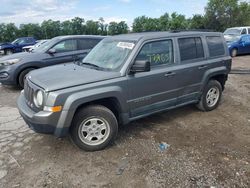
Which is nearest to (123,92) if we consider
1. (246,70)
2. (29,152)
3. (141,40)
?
(141,40)

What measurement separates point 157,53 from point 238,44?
37.6 feet

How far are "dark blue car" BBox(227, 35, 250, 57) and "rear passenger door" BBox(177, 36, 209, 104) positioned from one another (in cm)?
1002

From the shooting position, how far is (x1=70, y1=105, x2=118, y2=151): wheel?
11.8ft

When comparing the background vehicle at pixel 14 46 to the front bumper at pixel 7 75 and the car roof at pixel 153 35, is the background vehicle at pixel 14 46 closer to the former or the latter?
the front bumper at pixel 7 75

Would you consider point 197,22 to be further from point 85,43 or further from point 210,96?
point 210,96

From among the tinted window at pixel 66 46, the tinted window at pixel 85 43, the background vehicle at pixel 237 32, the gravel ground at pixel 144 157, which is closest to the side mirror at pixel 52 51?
the tinted window at pixel 66 46


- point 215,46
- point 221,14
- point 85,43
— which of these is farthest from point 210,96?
point 221,14

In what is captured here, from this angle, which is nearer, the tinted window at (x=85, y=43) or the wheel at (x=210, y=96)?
the wheel at (x=210, y=96)

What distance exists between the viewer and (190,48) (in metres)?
4.77

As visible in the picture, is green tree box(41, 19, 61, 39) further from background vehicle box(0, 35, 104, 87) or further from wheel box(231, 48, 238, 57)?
background vehicle box(0, 35, 104, 87)

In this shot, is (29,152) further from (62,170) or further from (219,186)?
(219,186)

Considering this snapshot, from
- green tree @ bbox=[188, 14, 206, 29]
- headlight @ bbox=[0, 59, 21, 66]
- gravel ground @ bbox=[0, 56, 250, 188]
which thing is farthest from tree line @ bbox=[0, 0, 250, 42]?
gravel ground @ bbox=[0, 56, 250, 188]

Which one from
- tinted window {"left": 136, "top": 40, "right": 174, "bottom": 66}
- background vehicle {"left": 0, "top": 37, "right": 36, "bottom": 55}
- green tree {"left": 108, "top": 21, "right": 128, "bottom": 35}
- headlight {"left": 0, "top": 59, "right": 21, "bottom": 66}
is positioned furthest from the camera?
green tree {"left": 108, "top": 21, "right": 128, "bottom": 35}

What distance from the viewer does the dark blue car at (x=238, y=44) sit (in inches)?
546
